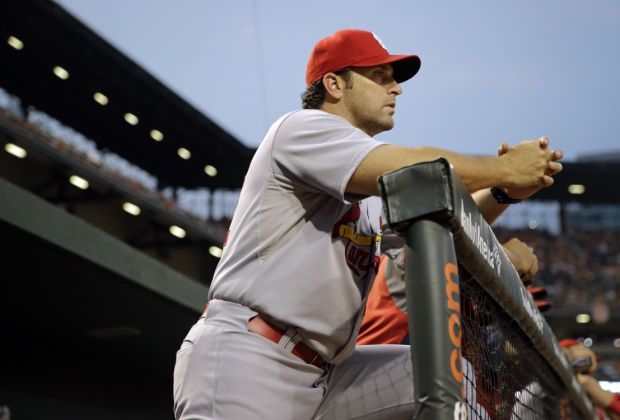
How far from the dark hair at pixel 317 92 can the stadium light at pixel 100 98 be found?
778 inches

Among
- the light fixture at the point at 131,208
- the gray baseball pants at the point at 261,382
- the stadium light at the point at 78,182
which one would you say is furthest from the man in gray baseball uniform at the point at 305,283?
the light fixture at the point at 131,208

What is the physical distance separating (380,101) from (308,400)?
2.89ft

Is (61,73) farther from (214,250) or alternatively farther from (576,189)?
(576,189)

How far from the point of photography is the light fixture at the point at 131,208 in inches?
667

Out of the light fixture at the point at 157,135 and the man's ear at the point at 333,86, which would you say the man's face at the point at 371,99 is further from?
the light fixture at the point at 157,135

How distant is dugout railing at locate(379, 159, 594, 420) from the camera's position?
168 cm

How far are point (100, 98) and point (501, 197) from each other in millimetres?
20056

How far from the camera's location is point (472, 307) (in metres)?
2.24

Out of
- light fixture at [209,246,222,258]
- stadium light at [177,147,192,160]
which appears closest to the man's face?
light fixture at [209,246,222,258]

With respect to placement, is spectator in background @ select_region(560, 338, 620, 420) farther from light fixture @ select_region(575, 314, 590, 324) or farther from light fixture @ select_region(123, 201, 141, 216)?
light fixture @ select_region(575, 314, 590, 324)

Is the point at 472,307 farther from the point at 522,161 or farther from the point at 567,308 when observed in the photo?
the point at 567,308

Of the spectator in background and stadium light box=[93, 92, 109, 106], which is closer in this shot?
the spectator in background

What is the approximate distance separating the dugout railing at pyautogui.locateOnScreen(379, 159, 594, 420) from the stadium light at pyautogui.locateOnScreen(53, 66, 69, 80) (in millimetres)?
19020

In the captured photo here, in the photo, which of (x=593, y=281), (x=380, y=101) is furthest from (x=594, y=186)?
(x=380, y=101)
